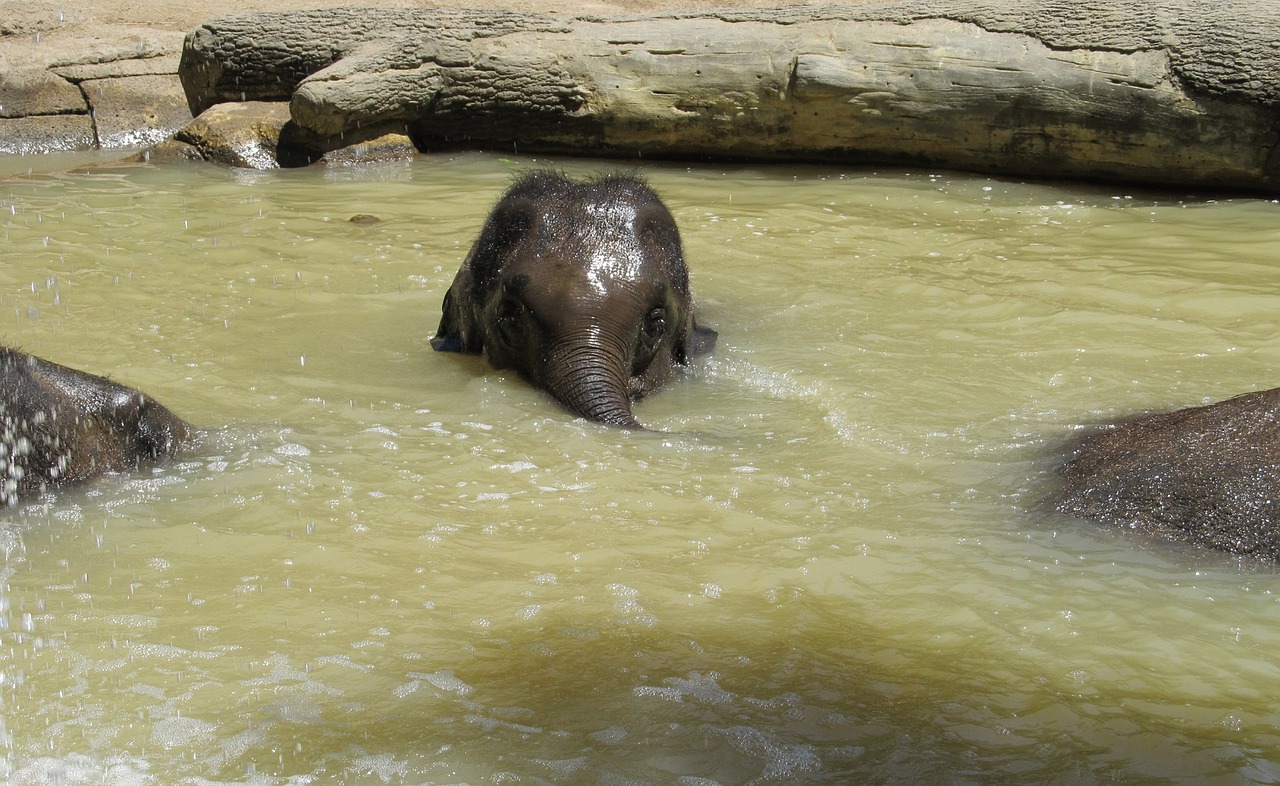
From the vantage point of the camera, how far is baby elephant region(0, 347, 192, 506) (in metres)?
5.03

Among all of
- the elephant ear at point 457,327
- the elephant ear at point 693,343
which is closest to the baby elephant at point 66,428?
the elephant ear at point 457,327

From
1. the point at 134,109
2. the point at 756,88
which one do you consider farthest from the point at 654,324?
the point at 134,109

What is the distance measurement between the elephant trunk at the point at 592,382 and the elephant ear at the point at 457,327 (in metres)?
0.94

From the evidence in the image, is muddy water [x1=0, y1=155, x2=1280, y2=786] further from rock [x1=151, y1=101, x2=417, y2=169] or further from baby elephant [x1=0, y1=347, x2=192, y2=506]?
rock [x1=151, y1=101, x2=417, y2=169]

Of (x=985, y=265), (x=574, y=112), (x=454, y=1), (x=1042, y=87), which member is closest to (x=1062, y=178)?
(x=1042, y=87)

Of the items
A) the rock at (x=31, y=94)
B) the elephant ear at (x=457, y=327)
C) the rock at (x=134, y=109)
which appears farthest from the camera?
the rock at (x=134, y=109)

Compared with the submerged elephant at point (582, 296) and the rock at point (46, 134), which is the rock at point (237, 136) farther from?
the submerged elephant at point (582, 296)

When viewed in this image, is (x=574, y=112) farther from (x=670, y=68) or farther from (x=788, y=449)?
(x=788, y=449)

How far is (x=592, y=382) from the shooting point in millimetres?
6270

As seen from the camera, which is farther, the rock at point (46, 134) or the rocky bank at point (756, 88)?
the rock at point (46, 134)

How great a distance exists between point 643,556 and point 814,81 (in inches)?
312

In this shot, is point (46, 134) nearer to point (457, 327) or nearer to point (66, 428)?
point (457, 327)

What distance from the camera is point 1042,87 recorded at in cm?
1128

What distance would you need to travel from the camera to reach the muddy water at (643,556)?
3.52m
